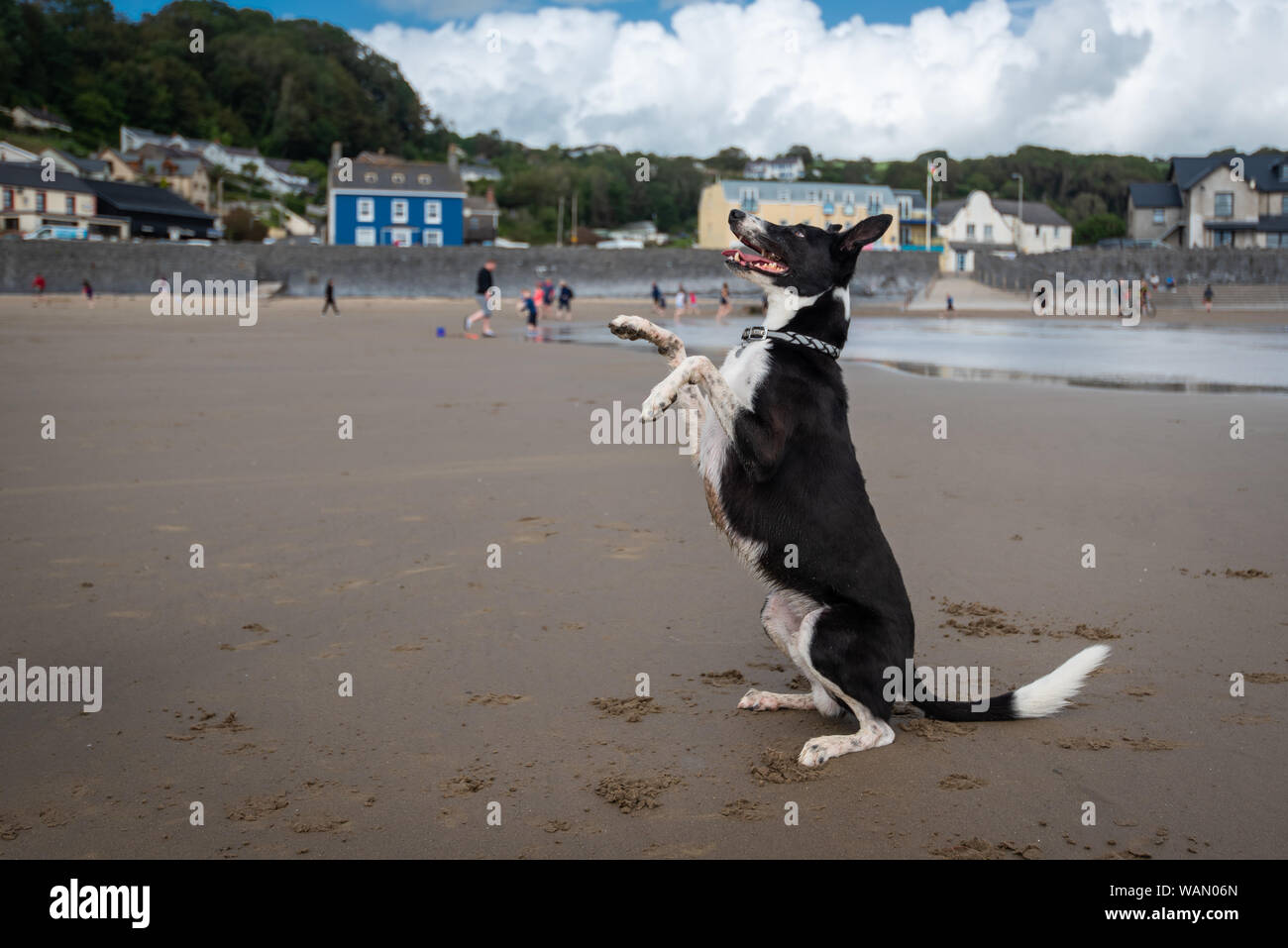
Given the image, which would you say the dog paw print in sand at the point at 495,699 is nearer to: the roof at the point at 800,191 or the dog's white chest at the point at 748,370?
the dog's white chest at the point at 748,370

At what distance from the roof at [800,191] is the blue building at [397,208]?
85.1 ft

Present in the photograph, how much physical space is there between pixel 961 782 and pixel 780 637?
38.6 inches

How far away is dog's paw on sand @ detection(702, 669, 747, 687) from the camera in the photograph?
498 cm

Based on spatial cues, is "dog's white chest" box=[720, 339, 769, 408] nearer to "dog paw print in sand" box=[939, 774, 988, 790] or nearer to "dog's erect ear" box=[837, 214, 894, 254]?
"dog's erect ear" box=[837, 214, 894, 254]

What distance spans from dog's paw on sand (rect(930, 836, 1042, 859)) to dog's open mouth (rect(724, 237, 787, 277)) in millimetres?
2591

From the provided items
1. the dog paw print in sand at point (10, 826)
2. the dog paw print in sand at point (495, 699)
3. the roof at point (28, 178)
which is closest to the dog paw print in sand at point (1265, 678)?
the dog paw print in sand at point (495, 699)

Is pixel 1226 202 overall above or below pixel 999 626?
above

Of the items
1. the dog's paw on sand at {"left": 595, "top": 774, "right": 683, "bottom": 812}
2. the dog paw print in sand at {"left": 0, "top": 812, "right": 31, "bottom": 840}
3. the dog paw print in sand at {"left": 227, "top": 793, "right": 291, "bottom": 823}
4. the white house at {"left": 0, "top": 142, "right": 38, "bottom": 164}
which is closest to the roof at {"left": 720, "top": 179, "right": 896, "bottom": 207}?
the white house at {"left": 0, "top": 142, "right": 38, "bottom": 164}

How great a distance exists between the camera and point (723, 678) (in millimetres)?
5039

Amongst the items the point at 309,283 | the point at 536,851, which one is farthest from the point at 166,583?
the point at 309,283

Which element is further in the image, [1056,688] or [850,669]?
[1056,688]

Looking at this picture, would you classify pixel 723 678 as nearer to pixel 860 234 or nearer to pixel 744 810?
pixel 744 810

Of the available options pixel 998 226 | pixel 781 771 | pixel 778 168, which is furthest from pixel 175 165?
pixel 781 771
